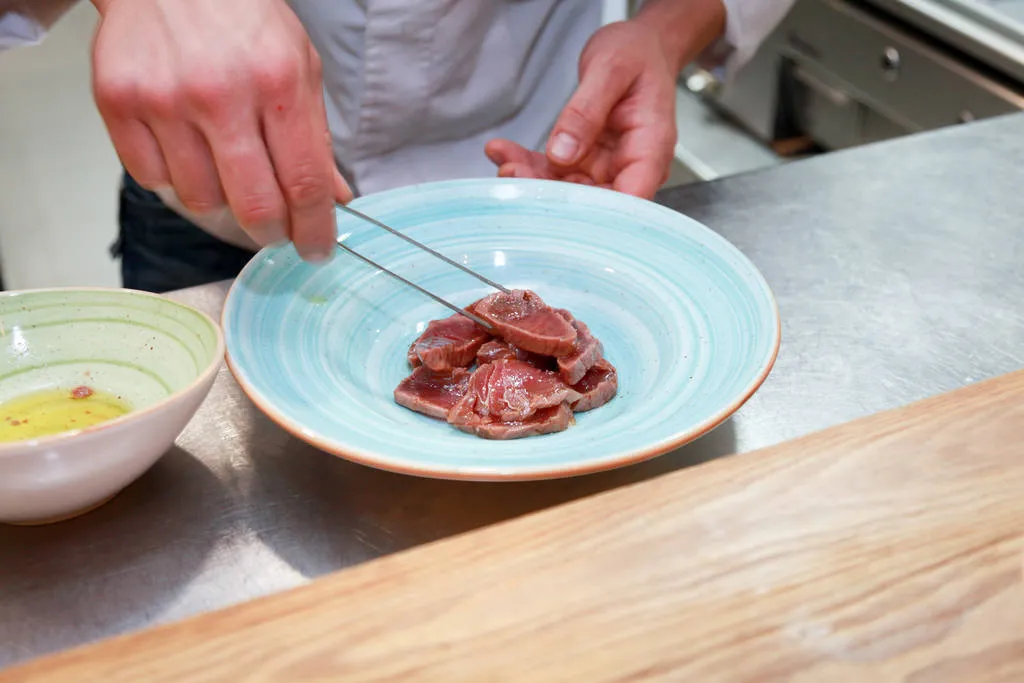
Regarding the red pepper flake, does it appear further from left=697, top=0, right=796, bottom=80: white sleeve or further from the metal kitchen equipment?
the metal kitchen equipment

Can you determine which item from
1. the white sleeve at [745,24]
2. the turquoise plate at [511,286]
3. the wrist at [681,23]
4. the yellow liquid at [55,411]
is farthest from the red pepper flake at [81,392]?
the white sleeve at [745,24]

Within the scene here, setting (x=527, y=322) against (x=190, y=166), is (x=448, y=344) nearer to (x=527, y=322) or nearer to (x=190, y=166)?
(x=527, y=322)

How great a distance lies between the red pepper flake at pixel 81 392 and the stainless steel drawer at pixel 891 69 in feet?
6.27

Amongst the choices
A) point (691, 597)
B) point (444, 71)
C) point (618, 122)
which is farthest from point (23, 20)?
point (691, 597)

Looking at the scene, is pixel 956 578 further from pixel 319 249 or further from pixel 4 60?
pixel 4 60

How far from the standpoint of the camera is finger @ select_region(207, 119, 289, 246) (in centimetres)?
81

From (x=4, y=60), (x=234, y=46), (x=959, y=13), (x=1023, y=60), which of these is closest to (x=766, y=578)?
(x=234, y=46)

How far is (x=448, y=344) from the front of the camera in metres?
0.95

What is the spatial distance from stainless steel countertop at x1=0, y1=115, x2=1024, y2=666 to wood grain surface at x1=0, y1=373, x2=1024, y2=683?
22 centimetres

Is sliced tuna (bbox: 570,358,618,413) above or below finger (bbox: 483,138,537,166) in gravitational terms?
above

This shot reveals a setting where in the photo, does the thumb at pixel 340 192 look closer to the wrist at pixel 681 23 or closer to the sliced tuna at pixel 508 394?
the sliced tuna at pixel 508 394

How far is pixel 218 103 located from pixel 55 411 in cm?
29

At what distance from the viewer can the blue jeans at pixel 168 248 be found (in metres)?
1.47

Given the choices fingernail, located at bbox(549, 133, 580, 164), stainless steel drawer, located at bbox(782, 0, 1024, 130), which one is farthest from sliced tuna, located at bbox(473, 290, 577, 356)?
stainless steel drawer, located at bbox(782, 0, 1024, 130)
